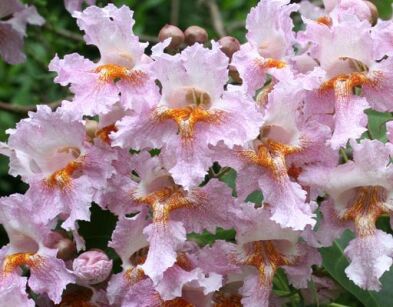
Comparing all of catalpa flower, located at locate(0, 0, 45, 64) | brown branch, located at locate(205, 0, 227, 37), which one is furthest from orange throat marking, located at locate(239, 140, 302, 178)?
brown branch, located at locate(205, 0, 227, 37)

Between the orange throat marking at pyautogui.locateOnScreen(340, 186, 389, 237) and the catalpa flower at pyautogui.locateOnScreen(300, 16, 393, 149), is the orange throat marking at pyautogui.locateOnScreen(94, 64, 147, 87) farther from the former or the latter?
the orange throat marking at pyautogui.locateOnScreen(340, 186, 389, 237)

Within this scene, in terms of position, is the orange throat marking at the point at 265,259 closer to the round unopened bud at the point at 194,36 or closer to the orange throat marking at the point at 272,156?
the orange throat marking at the point at 272,156

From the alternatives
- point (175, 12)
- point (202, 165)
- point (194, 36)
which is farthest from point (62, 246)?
point (175, 12)

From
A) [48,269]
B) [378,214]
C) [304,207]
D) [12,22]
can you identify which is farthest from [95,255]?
[12,22]

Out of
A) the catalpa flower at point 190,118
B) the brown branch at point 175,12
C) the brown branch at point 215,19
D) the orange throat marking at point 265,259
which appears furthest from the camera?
the brown branch at point 175,12

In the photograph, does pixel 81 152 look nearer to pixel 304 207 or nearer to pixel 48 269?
pixel 48 269

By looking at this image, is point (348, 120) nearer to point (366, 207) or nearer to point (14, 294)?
point (366, 207)

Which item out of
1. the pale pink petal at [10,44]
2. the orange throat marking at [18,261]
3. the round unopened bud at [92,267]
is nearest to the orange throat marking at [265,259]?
the round unopened bud at [92,267]

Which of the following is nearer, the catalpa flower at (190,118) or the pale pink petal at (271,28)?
the catalpa flower at (190,118)
